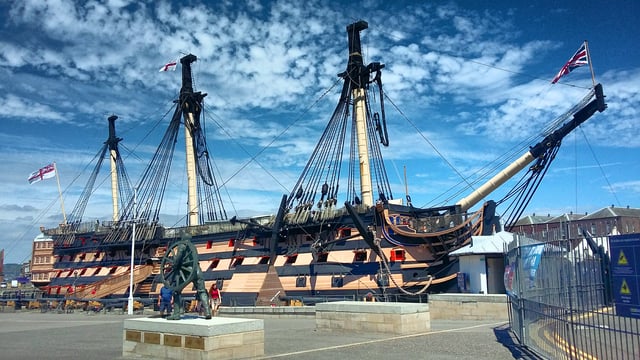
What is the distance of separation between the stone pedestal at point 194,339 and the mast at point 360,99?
58.4 ft

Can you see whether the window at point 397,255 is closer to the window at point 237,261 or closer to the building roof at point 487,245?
the building roof at point 487,245

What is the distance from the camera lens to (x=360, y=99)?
99.1ft

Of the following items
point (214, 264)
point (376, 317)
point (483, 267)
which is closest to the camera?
point (376, 317)

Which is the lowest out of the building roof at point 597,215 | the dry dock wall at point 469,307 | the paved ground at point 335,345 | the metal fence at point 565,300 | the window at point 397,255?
the paved ground at point 335,345

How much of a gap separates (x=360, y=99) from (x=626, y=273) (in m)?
24.9

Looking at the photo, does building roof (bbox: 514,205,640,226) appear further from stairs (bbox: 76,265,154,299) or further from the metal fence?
the metal fence

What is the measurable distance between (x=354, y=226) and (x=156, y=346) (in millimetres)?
17045

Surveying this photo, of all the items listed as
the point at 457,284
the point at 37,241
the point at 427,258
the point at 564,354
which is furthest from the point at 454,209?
the point at 37,241

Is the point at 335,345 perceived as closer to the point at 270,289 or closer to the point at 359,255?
the point at 359,255

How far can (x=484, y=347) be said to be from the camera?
426 inches

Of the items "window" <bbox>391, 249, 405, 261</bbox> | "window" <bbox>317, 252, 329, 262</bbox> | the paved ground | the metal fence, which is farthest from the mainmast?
the metal fence

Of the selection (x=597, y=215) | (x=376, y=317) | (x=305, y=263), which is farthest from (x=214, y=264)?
(x=597, y=215)

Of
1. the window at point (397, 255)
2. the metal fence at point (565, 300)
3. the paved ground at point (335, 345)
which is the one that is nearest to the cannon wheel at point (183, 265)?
the paved ground at point (335, 345)

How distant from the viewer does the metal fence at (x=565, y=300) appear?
6844 millimetres
